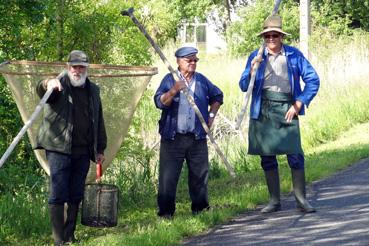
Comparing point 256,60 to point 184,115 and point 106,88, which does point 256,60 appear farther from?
point 106,88

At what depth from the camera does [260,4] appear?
3616 centimetres

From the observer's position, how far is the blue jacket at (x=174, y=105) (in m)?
9.38

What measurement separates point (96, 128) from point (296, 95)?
211 centimetres

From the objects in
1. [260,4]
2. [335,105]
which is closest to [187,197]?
[335,105]

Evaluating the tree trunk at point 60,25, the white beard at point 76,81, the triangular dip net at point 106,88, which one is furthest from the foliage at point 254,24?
the white beard at point 76,81

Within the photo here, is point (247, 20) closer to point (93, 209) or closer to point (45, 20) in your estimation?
point (45, 20)

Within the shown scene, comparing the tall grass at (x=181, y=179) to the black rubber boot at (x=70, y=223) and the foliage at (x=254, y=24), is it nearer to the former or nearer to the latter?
the black rubber boot at (x=70, y=223)

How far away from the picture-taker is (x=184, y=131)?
940 centimetres

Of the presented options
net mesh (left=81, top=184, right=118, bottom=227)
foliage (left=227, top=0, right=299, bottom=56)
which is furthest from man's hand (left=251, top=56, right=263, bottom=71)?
foliage (left=227, top=0, right=299, bottom=56)

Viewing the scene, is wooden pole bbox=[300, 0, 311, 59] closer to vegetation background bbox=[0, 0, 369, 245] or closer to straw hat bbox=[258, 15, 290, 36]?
vegetation background bbox=[0, 0, 369, 245]

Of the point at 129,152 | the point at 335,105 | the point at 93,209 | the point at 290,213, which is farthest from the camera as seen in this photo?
the point at 335,105

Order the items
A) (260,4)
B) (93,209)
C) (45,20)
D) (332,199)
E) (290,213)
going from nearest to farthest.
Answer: (93,209) < (290,213) < (332,199) < (45,20) < (260,4)

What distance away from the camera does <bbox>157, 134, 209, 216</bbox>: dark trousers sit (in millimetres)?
9500

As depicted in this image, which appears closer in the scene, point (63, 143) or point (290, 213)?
point (63, 143)
